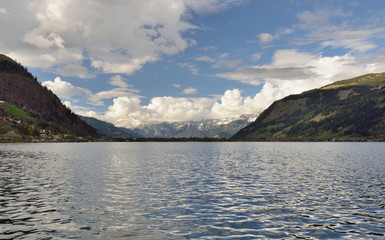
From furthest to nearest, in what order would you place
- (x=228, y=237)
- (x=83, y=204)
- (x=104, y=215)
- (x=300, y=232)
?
(x=83, y=204), (x=104, y=215), (x=300, y=232), (x=228, y=237)

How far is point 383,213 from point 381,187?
1780 cm

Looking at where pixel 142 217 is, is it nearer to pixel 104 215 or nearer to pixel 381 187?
pixel 104 215

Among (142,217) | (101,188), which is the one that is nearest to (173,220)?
(142,217)

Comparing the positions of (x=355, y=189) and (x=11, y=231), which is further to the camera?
(x=355, y=189)

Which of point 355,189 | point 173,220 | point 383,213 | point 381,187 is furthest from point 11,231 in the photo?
point 381,187

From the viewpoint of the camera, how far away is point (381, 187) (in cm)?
4081

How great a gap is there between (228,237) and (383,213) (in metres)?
A: 17.8

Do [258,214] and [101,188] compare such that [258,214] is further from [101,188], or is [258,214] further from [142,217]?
[101,188]

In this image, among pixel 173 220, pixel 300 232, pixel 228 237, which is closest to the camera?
pixel 228 237

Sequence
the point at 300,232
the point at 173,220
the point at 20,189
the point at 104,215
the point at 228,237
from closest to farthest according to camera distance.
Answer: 1. the point at 228,237
2. the point at 300,232
3. the point at 173,220
4. the point at 104,215
5. the point at 20,189

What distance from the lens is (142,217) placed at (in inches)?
989

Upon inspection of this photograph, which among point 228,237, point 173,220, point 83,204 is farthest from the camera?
point 83,204

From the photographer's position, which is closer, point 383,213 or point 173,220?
point 173,220

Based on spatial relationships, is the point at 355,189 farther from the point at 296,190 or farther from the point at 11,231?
the point at 11,231
